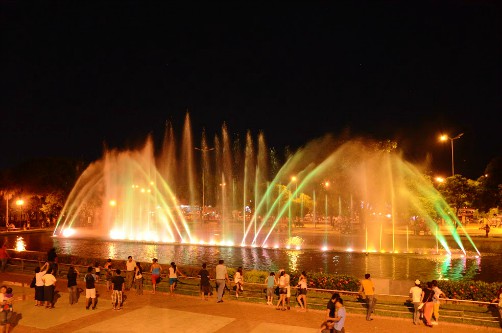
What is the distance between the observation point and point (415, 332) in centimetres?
1293

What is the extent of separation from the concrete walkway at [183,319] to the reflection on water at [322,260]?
8.11m

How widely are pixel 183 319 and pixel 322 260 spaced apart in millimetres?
17381

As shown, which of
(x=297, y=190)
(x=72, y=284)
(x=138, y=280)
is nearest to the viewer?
(x=72, y=284)

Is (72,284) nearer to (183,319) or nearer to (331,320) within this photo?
(183,319)

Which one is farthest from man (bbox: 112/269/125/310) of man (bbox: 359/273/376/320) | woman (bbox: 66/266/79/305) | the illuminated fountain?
the illuminated fountain

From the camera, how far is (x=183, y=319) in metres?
14.3

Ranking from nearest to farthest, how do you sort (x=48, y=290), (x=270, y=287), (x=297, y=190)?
(x=48, y=290), (x=270, y=287), (x=297, y=190)

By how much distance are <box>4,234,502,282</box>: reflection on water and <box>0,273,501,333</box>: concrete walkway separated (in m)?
8.11

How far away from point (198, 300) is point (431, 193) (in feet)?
124

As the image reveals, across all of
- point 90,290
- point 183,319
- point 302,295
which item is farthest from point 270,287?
point 90,290

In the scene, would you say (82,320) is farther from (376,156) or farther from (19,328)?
(376,156)

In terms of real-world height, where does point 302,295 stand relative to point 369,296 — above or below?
below

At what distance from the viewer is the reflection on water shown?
25.1m

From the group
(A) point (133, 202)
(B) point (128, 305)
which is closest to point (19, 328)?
(B) point (128, 305)
